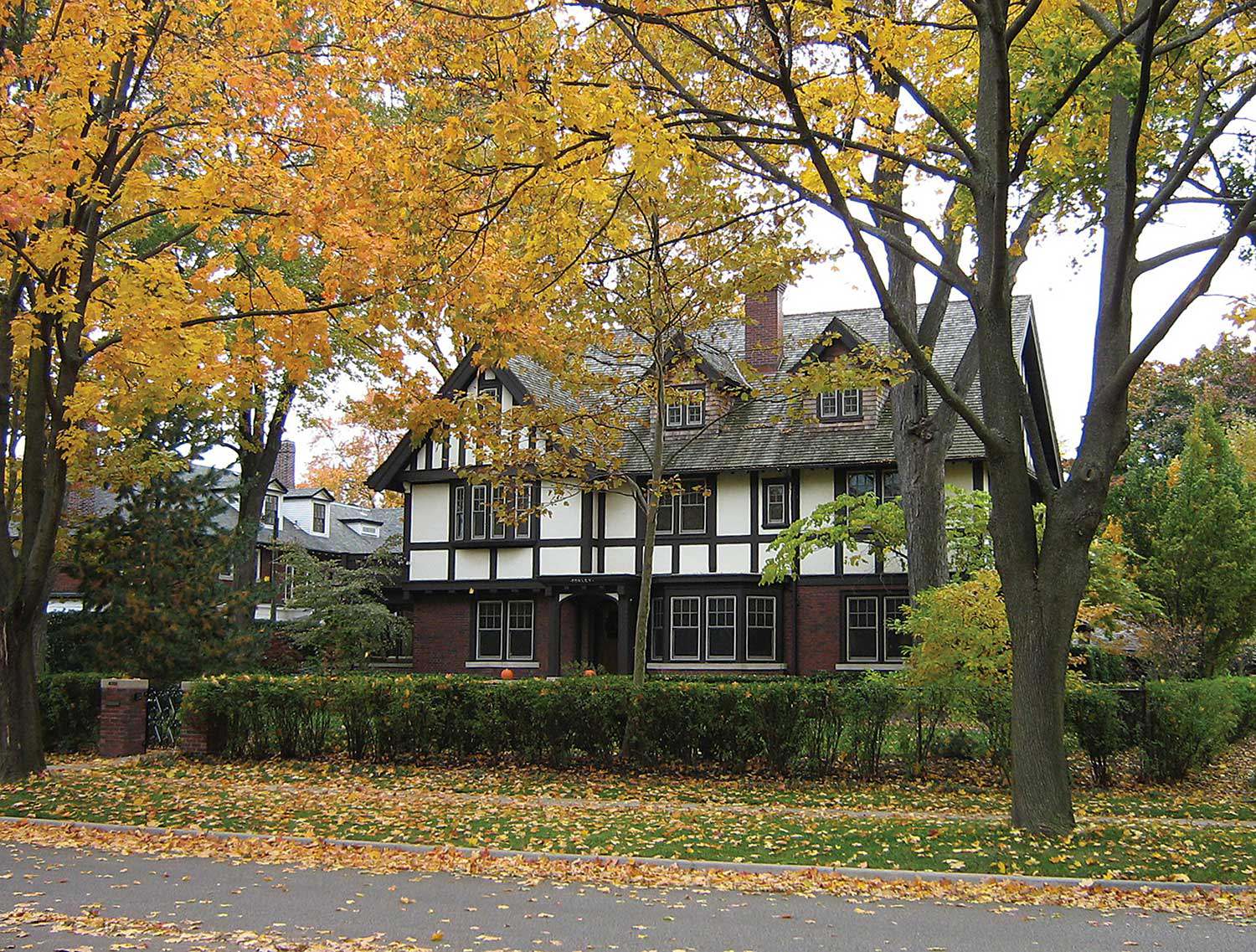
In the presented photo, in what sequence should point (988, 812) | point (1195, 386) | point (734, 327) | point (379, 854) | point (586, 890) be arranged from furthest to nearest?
point (1195, 386) → point (734, 327) → point (988, 812) → point (379, 854) → point (586, 890)

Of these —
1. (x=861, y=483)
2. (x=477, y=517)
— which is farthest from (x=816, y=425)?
(x=477, y=517)

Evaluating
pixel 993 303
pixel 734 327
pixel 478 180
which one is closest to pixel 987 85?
pixel 993 303

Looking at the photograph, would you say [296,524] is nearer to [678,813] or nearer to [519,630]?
[519,630]

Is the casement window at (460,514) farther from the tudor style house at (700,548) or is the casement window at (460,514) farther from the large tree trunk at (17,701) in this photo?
the large tree trunk at (17,701)

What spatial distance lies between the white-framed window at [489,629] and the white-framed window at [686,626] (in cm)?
482

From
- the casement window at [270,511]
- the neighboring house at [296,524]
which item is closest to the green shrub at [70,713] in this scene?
the neighboring house at [296,524]

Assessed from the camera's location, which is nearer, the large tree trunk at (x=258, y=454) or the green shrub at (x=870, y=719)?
the green shrub at (x=870, y=719)

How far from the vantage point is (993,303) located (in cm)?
1084

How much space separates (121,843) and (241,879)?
219cm

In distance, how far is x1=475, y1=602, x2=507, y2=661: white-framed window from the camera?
31047 millimetres

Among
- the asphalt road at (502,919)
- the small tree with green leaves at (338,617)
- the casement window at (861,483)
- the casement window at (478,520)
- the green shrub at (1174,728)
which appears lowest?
the asphalt road at (502,919)

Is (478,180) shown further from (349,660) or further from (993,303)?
(349,660)

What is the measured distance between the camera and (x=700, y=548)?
29.4 metres

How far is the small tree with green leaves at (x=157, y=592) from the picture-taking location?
814 inches
